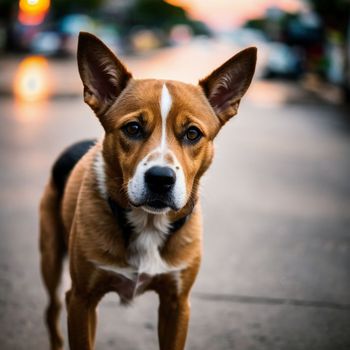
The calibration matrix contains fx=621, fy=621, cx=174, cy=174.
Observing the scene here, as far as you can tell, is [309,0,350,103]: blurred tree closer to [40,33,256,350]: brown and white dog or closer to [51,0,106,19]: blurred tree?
[40,33,256,350]: brown and white dog

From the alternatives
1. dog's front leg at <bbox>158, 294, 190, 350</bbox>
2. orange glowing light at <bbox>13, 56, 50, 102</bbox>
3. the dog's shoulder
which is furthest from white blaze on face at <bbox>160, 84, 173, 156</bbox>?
orange glowing light at <bbox>13, 56, 50, 102</bbox>

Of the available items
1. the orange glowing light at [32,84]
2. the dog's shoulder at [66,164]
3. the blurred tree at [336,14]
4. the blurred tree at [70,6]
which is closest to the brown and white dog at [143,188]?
the dog's shoulder at [66,164]

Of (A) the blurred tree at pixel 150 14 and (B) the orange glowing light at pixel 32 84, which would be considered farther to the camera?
(A) the blurred tree at pixel 150 14

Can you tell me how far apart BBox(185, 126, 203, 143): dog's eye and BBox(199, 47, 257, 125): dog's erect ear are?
0.39 metres

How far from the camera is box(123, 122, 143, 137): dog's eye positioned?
347 cm

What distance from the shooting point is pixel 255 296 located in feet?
16.5

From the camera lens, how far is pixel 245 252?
603 cm

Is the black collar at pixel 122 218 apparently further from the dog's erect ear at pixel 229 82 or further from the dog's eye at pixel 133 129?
the dog's erect ear at pixel 229 82

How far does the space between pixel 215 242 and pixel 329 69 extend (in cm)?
2154

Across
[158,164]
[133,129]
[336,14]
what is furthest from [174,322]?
[336,14]

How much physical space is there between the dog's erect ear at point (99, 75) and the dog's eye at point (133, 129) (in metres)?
0.32

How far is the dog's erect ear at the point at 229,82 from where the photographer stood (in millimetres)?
3775

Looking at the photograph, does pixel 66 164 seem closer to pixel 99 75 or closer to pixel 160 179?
pixel 99 75

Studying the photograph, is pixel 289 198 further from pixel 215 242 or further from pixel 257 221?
pixel 215 242
